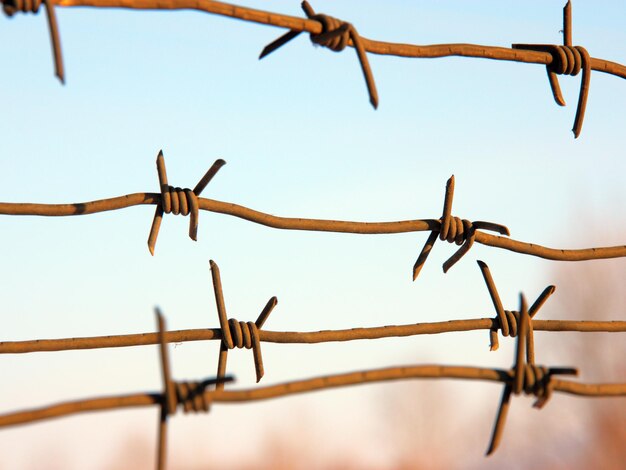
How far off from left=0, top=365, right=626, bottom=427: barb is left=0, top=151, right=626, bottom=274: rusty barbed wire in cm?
43

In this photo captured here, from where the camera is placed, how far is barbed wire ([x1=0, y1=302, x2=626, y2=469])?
102 cm

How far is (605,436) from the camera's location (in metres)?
13.7

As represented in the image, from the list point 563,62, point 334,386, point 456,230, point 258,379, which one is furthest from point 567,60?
point 334,386

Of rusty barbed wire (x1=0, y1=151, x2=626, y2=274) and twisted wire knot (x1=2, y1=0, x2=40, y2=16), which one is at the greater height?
twisted wire knot (x1=2, y1=0, x2=40, y2=16)

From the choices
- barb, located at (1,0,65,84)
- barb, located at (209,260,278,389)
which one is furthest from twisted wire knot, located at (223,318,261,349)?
barb, located at (1,0,65,84)

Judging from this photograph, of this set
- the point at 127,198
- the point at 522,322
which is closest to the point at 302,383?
the point at 522,322

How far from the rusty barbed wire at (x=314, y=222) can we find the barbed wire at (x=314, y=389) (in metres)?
0.42

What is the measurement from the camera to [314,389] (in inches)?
44.5

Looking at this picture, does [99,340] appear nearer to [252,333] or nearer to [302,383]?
[252,333]

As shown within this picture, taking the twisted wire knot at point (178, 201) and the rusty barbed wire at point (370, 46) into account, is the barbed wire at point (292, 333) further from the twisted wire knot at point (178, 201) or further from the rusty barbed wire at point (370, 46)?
the rusty barbed wire at point (370, 46)

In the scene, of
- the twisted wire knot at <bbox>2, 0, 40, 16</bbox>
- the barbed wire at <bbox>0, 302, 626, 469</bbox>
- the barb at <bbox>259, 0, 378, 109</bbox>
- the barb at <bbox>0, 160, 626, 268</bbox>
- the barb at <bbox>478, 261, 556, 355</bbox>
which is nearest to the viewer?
the barbed wire at <bbox>0, 302, 626, 469</bbox>

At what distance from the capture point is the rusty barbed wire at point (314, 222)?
4.91 feet

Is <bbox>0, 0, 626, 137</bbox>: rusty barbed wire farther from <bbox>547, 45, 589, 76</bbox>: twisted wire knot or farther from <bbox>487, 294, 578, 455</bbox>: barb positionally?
<bbox>487, 294, 578, 455</bbox>: barb

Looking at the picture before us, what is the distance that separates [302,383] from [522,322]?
0.25 meters
